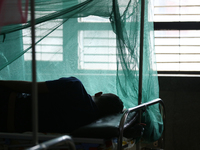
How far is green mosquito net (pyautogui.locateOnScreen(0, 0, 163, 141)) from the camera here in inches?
83.9

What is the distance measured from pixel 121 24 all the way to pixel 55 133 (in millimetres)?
897

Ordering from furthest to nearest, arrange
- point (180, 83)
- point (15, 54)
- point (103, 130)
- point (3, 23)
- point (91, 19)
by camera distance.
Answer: point (180, 83), point (91, 19), point (15, 54), point (103, 130), point (3, 23)

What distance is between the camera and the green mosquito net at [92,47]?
2.13m

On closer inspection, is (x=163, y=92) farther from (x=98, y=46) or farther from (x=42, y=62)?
(x=42, y=62)

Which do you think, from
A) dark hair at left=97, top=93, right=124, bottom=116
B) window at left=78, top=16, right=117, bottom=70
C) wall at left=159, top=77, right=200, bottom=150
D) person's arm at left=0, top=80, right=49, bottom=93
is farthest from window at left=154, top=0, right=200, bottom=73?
person's arm at left=0, top=80, right=49, bottom=93

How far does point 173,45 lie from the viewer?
3170 mm

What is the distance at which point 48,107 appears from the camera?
186cm

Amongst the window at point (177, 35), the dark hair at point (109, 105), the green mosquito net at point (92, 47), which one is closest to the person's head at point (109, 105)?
the dark hair at point (109, 105)

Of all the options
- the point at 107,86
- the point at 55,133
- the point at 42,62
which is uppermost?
the point at 42,62

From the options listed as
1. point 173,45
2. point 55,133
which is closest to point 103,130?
point 55,133

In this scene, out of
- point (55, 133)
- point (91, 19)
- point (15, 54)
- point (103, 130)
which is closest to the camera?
point (103, 130)

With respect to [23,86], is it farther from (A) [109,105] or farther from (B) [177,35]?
(B) [177,35]

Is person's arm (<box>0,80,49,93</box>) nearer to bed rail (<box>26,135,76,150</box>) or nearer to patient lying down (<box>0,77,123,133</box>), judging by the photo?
patient lying down (<box>0,77,123,133</box>)

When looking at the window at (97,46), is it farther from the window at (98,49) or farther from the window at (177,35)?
the window at (177,35)
